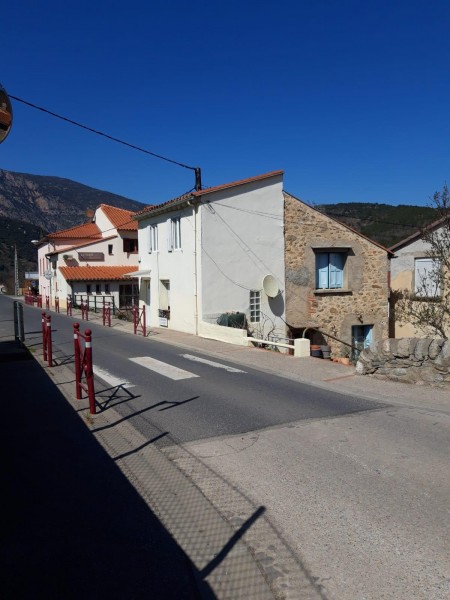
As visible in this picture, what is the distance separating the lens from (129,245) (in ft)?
122

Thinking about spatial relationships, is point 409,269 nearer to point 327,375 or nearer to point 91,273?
point 327,375

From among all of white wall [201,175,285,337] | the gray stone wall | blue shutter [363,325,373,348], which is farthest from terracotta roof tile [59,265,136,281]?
the gray stone wall

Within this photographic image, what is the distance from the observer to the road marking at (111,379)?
8.70m

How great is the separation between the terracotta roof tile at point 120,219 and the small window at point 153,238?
1525cm

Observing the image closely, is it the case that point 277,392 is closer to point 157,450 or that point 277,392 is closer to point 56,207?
point 157,450

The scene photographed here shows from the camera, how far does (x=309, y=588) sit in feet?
9.34

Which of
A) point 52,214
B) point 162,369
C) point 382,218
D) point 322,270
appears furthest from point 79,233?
point 52,214

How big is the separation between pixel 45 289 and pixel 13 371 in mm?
34660

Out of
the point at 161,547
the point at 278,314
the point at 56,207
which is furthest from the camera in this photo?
the point at 56,207

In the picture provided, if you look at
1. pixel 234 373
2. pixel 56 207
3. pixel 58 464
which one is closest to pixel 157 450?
pixel 58 464

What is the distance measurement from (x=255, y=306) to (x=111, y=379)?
29.3ft

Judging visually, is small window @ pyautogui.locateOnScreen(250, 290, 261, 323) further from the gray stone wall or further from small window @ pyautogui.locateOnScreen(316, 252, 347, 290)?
the gray stone wall

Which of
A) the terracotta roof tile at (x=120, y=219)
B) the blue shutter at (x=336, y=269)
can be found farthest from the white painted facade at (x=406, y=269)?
the terracotta roof tile at (x=120, y=219)

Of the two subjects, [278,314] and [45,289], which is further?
[45,289]
